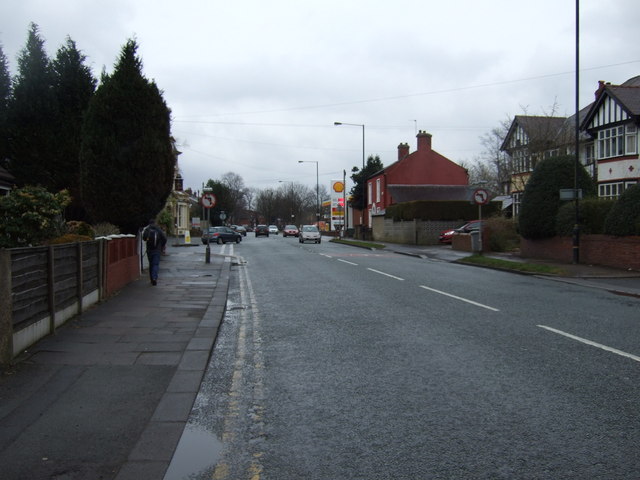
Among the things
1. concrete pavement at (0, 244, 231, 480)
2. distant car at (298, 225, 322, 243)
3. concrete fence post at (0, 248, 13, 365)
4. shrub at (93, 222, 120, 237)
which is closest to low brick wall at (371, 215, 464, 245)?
distant car at (298, 225, 322, 243)

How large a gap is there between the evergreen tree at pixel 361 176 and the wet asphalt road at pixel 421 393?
56.6m

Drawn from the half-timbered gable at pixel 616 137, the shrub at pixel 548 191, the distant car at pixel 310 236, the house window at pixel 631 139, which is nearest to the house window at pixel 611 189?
the half-timbered gable at pixel 616 137

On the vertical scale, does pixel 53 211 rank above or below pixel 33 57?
below

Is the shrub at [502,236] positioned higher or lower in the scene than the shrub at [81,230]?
lower

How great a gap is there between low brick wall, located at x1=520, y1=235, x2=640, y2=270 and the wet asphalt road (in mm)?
8324

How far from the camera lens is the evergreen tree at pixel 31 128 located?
68.3 feet

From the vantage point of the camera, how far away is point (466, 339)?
7746mm

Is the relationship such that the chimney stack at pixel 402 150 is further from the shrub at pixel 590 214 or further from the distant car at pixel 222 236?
the shrub at pixel 590 214

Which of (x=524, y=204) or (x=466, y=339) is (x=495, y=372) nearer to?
(x=466, y=339)

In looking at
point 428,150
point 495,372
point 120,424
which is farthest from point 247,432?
point 428,150

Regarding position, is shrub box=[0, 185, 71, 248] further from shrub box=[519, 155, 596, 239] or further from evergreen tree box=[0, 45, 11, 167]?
shrub box=[519, 155, 596, 239]

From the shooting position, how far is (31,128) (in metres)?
21.0

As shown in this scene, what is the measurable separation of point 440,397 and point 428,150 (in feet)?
173

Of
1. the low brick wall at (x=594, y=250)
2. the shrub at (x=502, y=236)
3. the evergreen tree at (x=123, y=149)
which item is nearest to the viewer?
the evergreen tree at (x=123, y=149)
